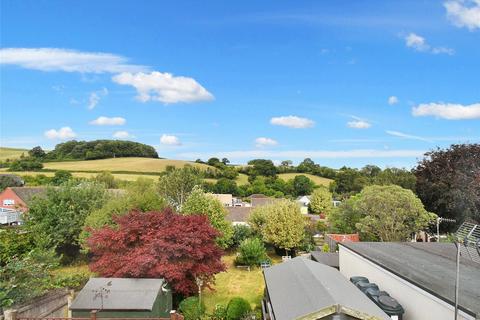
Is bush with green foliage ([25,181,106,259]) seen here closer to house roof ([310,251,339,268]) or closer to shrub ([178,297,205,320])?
shrub ([178,297,205,320])

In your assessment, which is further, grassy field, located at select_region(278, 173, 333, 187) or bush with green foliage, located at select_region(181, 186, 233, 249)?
grassy field, located at select_region(278, 173, 333, 187)

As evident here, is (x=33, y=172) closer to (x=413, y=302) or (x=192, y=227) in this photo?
(x=192, y=227)

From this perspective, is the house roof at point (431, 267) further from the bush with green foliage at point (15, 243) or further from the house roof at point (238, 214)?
the house roof at point (238, 214)

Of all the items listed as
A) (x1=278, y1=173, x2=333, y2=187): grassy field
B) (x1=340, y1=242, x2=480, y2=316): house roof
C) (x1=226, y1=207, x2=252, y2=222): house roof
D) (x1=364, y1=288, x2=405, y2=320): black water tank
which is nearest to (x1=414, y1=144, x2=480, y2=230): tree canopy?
(x1=340, y1=242, x2=480, y2=316): house roof

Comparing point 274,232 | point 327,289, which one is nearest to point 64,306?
point 327,289

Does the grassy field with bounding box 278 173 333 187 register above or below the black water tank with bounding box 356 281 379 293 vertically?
above

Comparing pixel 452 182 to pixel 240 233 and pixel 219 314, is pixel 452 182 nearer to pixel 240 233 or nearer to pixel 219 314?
pixel 240 233

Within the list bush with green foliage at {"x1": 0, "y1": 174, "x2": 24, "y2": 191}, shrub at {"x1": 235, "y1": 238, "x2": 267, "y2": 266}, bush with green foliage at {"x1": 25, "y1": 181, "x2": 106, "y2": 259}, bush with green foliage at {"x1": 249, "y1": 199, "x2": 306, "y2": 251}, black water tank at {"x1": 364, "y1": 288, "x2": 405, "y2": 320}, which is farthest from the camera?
bush with green foliage at {"x1": 0, "y1": 174, "x2": 24, "y2": 191}
